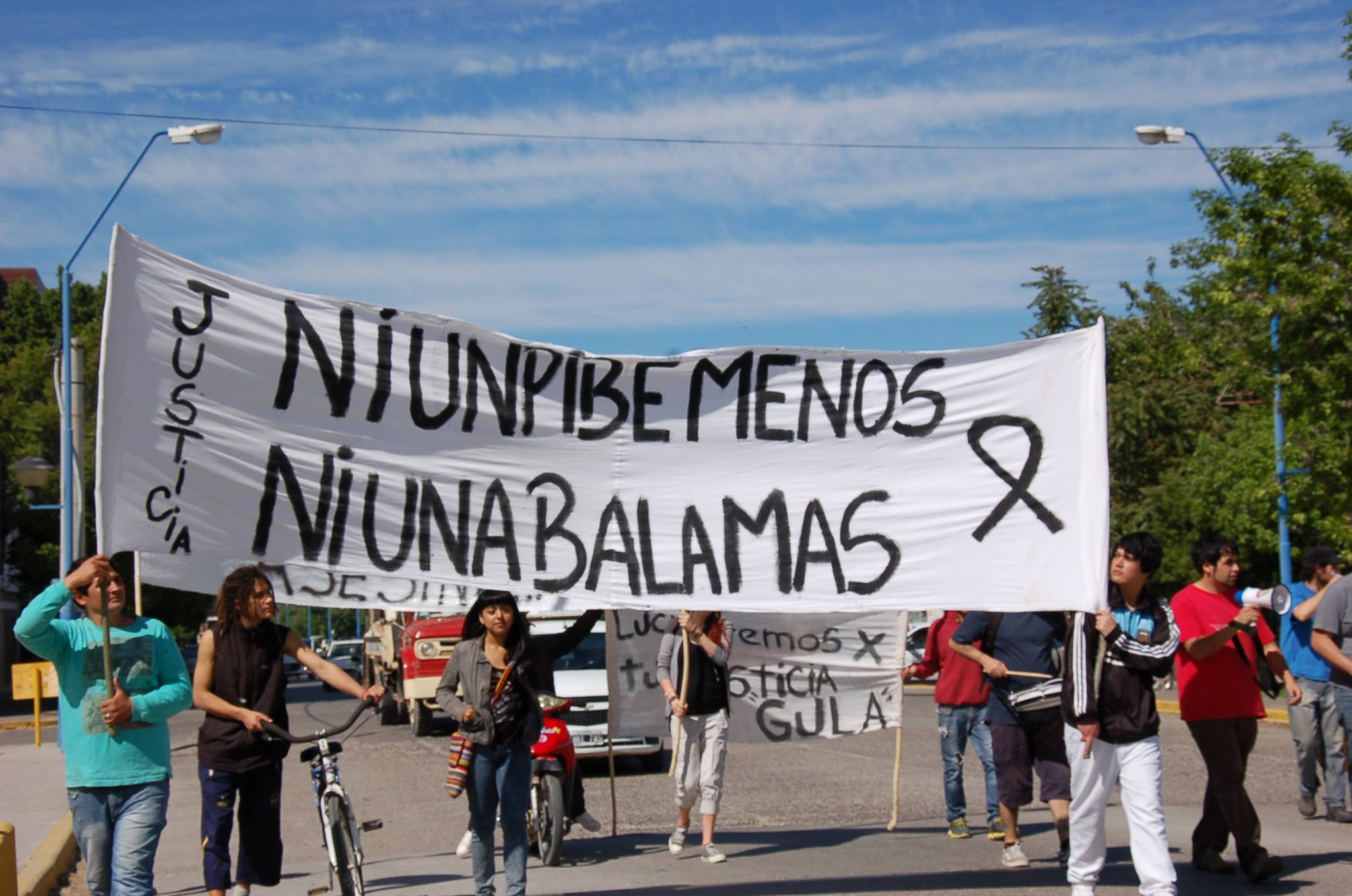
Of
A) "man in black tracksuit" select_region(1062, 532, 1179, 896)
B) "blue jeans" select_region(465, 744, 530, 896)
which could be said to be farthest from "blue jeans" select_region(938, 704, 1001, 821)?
"blue jeans" select_region(465, 744, 530, 896)

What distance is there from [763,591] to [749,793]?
6904 mm

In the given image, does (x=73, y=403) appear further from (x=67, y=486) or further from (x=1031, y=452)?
(x=1031, y=452)

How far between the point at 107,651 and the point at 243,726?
2.96ft

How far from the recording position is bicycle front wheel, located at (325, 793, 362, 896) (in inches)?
297

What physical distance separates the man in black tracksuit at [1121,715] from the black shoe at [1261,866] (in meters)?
1.22

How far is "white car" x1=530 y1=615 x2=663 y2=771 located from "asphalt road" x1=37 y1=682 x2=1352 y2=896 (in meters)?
0.36

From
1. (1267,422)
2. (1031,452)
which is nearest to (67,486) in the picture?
(1031,452)

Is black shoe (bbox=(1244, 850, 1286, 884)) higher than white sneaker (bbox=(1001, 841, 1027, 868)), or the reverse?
black shoe (bbox=(1244, 850, 1286, 884))

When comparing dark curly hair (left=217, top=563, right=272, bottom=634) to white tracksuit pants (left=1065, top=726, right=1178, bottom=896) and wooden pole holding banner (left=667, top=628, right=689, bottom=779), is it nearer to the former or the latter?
wooden pole holding banner (left=667, top=628, right=689, bottom=779)

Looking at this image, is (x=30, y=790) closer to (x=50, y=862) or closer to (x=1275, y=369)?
(x=50, y=862)

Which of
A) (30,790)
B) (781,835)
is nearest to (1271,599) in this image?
(781,835)

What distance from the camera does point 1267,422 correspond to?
3166cm

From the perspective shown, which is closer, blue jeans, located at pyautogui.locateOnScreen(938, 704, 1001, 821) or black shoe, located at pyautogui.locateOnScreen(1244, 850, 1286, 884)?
black shoe, located at pyautogui.locateOnScreen(1244, 850, 1286, 884)

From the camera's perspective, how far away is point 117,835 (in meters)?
6.39
